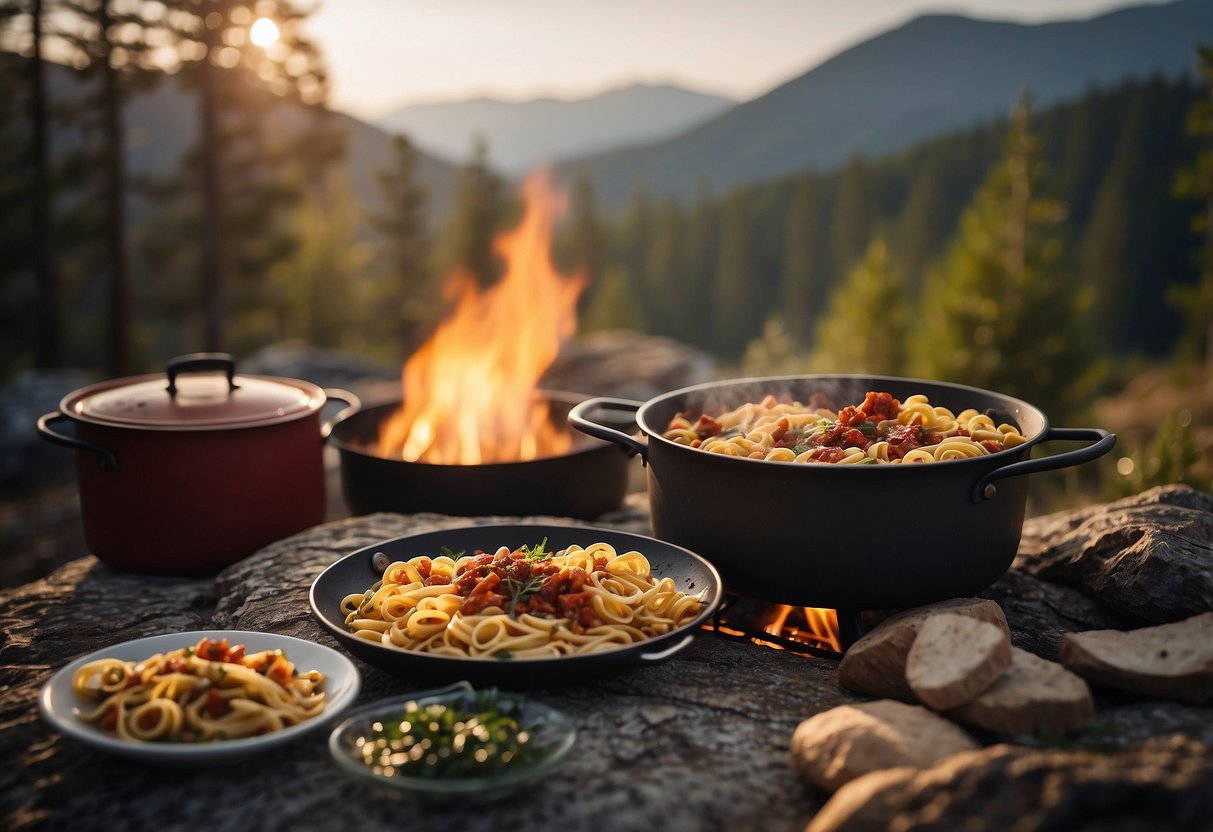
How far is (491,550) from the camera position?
378 cm

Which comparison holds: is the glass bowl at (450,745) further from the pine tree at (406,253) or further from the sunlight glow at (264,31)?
the pine tree at (406,253)

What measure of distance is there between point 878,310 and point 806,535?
2221 cm

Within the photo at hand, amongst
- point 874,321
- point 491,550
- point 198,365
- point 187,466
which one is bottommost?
point 874,321

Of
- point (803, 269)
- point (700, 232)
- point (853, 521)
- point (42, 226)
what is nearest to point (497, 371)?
point (853, 521)

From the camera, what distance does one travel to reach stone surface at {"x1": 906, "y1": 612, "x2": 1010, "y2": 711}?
8.66 feet

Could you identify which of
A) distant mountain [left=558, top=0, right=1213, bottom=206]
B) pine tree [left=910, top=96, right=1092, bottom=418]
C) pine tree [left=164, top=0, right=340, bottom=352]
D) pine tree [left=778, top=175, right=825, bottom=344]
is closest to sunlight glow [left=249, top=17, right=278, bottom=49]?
pine tree [left=164, top=0, right=340, bottom=352]

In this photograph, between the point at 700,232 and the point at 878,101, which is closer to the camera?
the point at 700,232

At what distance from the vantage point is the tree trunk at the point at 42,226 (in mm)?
20094

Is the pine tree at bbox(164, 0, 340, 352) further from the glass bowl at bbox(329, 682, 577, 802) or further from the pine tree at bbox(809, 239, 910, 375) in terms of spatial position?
the glass bowl at bbox(329, 682, 577, 802)

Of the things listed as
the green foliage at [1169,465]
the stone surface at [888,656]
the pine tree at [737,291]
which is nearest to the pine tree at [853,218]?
the pine tree at [737,291]

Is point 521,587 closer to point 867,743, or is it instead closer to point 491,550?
point 491,550

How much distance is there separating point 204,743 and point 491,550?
1481mm

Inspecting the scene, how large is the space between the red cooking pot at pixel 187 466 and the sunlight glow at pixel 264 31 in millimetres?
16761

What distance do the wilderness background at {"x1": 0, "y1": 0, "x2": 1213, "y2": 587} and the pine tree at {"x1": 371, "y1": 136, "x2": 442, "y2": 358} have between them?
10 centimetres
